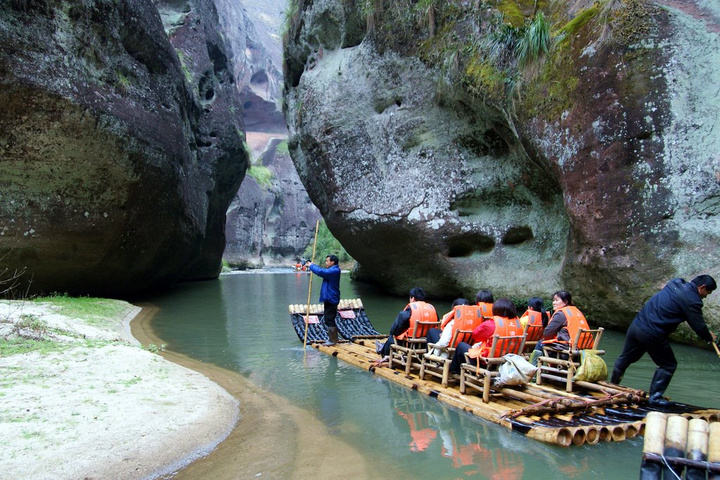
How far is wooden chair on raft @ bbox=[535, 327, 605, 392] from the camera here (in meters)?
5.60

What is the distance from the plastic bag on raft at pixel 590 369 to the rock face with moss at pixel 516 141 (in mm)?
4185

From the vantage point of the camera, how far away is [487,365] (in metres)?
5.46

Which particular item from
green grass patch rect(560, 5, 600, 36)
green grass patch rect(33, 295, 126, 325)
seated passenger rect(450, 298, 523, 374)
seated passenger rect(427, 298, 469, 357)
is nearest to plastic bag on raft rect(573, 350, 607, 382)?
seated passenger rect(450, 298, 523, 374)

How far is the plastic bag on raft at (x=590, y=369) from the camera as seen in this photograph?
5578mm

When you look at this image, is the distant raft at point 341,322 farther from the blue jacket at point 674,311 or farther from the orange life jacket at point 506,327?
the blue jacket at point 674,311

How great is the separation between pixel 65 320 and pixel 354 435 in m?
7.07

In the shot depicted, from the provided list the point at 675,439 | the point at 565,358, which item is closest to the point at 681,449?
the point at 675,439

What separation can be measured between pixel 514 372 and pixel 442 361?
1021mm

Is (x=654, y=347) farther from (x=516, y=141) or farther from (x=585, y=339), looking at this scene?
(x=516, y=141)

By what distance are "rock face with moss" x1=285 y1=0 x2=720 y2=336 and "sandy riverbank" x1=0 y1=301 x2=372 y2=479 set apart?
7588 millimetres

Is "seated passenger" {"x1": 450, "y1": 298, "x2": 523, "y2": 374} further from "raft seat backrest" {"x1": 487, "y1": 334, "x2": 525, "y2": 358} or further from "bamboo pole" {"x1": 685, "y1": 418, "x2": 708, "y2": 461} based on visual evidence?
"bamboo pole" {"x1": 685, "y1": 418, "x2": 708, "y2": 461}

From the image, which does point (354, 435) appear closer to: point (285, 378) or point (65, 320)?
point (285, 378)

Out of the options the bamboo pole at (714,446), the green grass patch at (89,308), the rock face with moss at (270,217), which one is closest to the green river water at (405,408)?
the bamboo pole at (714,446)

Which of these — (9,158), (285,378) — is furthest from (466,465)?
(9,158)
